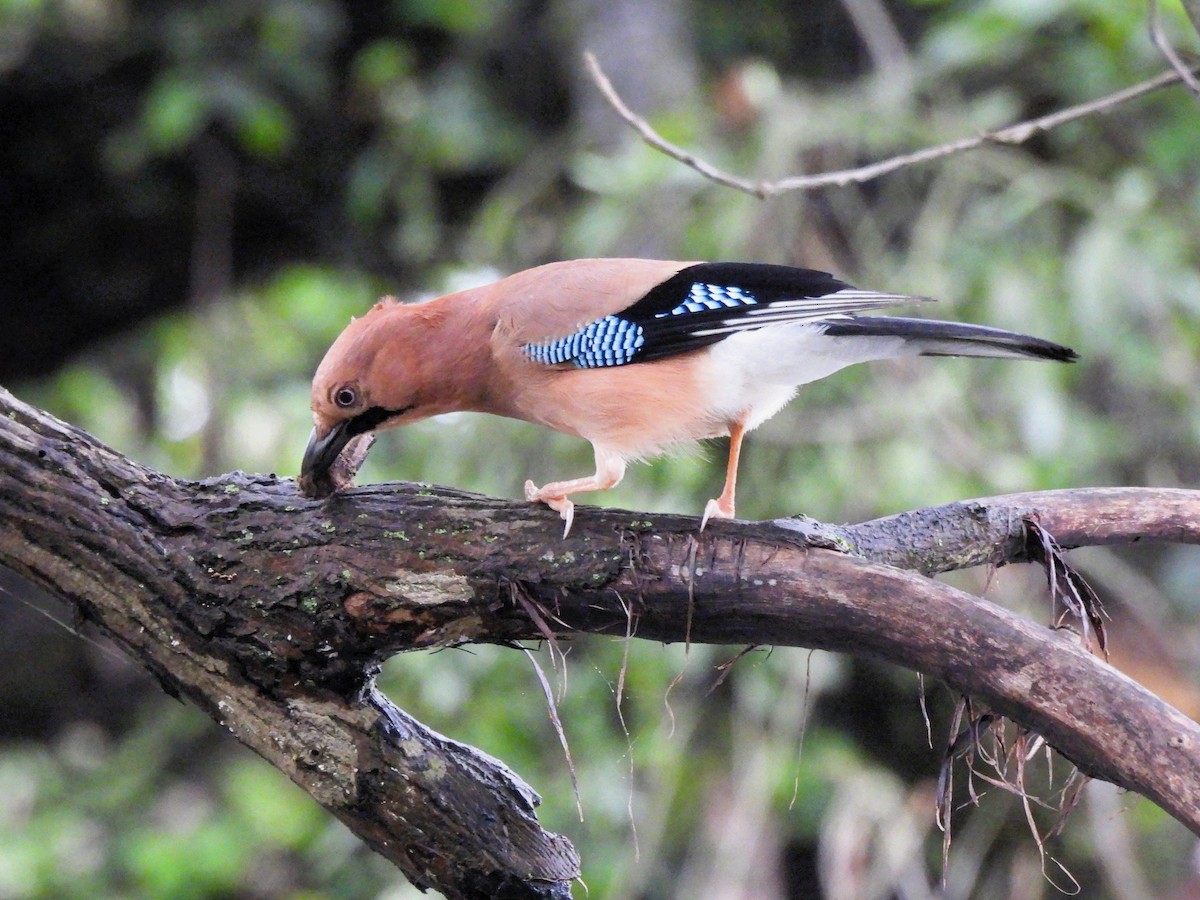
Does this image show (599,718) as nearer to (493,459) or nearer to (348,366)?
(493,459)

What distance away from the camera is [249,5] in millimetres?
5445

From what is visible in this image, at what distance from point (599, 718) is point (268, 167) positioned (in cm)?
305

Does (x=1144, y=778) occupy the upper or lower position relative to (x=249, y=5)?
lower

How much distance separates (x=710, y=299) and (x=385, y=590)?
0.93 meters

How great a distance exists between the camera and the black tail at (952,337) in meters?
2.26

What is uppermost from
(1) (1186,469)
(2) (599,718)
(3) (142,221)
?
(3) (142,221)

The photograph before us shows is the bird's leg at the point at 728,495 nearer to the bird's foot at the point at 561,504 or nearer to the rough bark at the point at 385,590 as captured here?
the rough bark at the point at 385,590

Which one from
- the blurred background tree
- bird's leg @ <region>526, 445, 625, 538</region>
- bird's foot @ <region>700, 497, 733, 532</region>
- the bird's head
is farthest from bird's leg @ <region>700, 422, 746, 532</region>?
the blurred background tree

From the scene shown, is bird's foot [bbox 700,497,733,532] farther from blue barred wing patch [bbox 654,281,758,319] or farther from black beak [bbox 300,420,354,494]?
black beak [bbox 300,420,354,494]

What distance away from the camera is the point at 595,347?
8.68 ft

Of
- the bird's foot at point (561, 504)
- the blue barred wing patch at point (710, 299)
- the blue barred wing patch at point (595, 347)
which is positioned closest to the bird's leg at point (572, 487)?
the bird's foot at point (561, 504)

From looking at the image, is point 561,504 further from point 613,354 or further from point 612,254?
point 612,254

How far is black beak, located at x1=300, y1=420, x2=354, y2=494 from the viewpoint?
235 centimetres

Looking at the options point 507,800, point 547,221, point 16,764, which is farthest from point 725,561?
point 16,764
